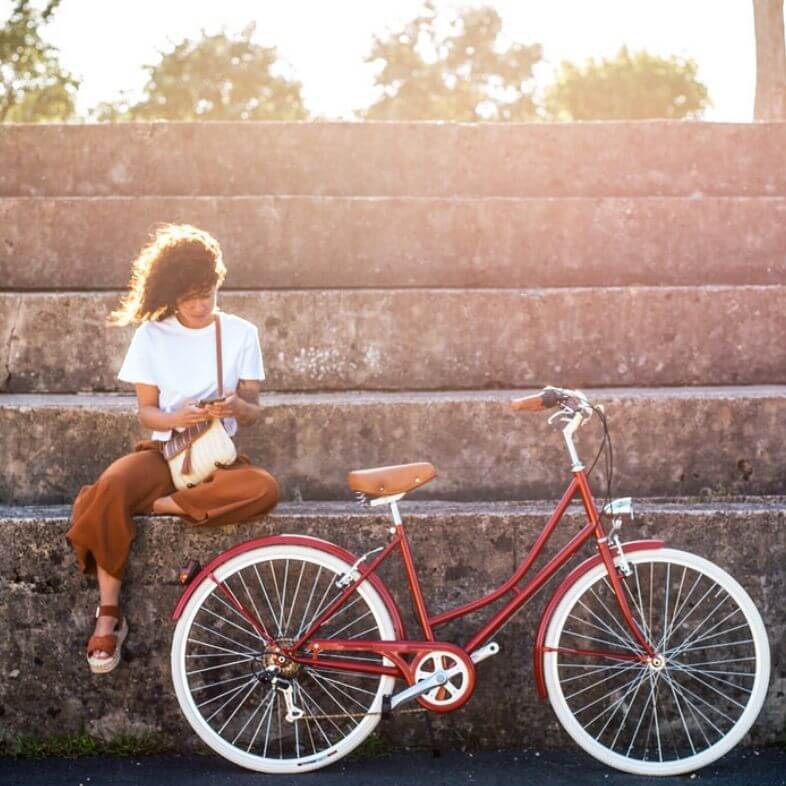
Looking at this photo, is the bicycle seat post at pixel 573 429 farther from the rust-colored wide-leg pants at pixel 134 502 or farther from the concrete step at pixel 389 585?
the rust-colored wide-leg pants at pixel 134 502

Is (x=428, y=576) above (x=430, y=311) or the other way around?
the other way around

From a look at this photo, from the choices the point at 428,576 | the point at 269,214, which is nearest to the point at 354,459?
the point at 428,576

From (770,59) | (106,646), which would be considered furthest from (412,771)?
(770,59)

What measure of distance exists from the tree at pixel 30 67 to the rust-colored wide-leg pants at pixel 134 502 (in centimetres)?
1904

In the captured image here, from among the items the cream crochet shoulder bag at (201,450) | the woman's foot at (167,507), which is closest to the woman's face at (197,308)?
the cream crochet shoulder bag at (201,450)

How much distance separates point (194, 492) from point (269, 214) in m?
3.07

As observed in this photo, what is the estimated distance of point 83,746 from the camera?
479 centimetres

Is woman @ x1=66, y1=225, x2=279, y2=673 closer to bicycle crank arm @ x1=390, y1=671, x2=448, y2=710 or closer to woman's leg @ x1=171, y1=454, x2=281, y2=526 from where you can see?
woman's leg @ x1=171, y1=454, x2=281, y2=526

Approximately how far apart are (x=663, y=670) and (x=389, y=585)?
1.12 m

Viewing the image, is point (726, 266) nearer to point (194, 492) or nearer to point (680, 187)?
point (680, 187)

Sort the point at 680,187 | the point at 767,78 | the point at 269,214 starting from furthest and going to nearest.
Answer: the point at 767,78 < the point at 680,187 < the point at 269,214

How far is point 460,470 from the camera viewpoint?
552 centimetres

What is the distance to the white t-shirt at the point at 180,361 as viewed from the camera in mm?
4625

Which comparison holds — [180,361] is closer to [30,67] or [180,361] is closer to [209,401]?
[209,401]
